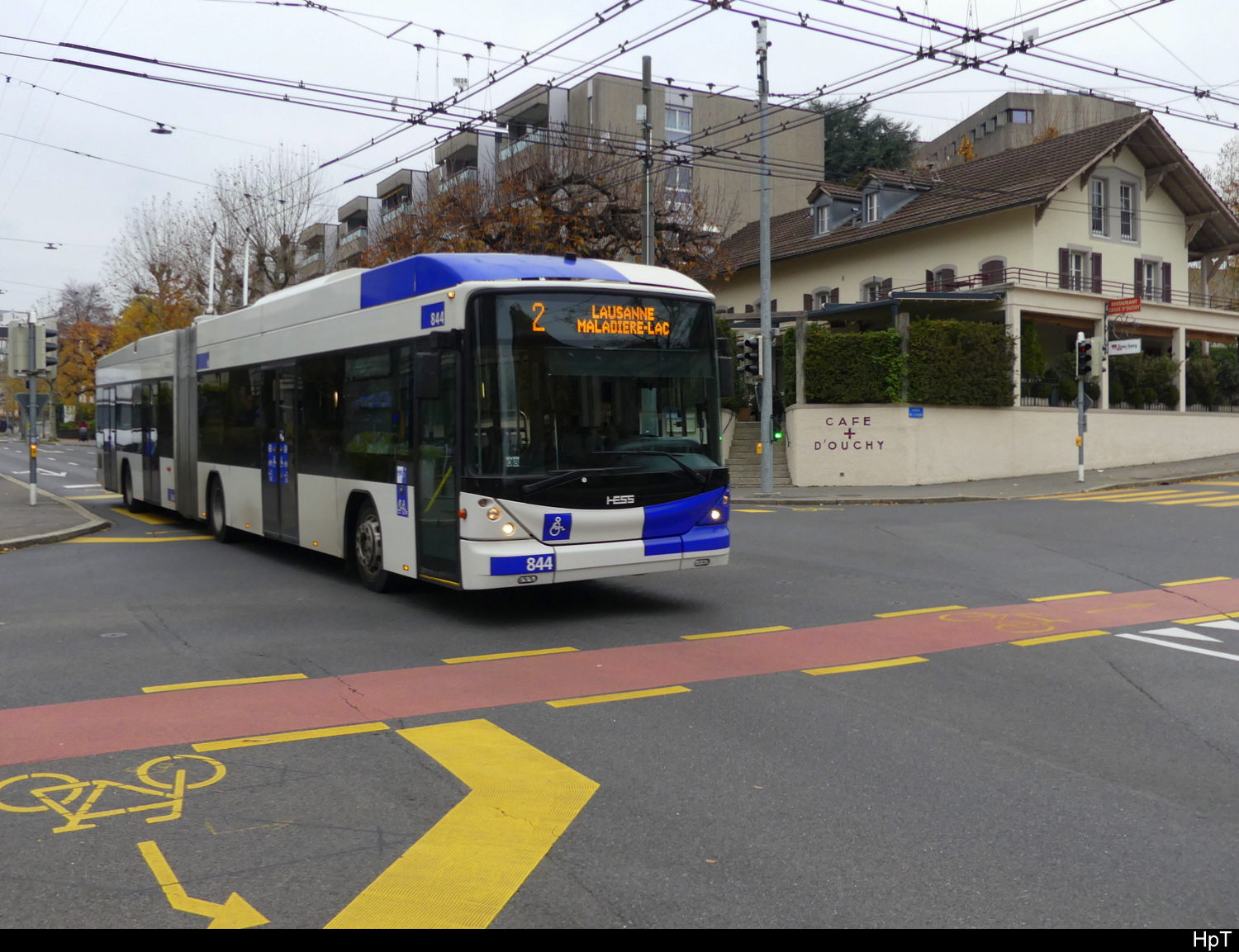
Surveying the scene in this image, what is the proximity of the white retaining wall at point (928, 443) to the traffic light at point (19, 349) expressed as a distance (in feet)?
57.5

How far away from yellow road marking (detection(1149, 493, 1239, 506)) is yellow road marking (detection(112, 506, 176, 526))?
18000mm

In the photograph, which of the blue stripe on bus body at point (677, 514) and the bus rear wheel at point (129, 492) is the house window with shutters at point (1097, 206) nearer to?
the bus rear wheel at point (129, 492)

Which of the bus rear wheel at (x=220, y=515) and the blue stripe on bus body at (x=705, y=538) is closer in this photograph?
the blue stripe on bus body at (x=705, y=538)

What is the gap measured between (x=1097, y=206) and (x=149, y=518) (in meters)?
30.8

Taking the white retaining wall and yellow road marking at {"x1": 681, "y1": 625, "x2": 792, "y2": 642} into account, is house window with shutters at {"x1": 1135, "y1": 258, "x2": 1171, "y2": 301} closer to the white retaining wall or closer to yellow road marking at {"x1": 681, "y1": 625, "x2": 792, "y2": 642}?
the white retaining wall

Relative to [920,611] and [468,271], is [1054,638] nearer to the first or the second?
[920,611]

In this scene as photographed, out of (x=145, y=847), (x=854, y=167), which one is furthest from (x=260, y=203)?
(x=145, y=847)

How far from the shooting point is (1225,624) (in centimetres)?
978

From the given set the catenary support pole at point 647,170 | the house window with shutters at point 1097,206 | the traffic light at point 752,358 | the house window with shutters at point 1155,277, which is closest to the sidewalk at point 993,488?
the traffic light at point 752,358

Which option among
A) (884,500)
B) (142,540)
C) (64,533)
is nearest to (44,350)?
(64,533)

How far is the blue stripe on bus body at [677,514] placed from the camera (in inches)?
388

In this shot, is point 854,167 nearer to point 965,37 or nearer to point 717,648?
point 965,37

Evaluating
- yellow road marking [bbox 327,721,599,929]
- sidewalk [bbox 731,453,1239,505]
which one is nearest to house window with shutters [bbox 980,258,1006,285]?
sidewalk [bbox 731,453,1239,505]

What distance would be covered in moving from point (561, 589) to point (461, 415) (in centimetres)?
299
